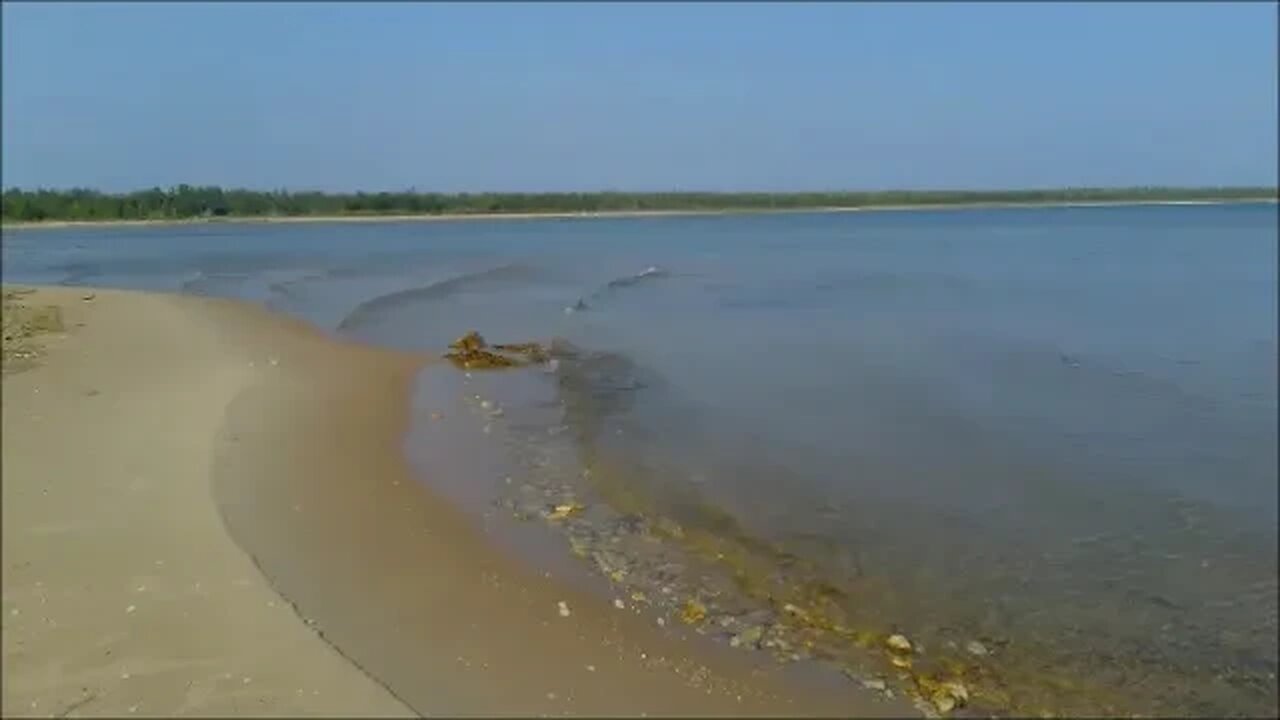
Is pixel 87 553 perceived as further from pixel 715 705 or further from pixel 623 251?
pixel 623 251

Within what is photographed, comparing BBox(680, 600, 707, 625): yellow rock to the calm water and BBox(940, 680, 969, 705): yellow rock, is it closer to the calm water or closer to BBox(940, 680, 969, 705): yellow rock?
the calm water

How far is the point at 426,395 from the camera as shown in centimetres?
1474

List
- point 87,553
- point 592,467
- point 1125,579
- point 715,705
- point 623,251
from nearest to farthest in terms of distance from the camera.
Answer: point 715,705 < point 87,553 < point 1125,579 < point 592,467 < point 623,251

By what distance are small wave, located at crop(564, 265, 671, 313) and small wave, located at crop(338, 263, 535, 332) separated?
4062mm

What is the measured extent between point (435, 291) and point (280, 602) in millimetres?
26932

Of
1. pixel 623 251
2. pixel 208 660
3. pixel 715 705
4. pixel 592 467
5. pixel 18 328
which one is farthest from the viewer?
pixel 623 251

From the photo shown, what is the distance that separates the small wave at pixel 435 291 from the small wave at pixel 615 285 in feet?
13.3

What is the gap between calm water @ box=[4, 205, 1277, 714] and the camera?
22.5 feet

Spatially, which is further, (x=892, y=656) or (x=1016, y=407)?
(x=1016, y=407)

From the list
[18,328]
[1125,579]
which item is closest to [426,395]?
[18,328]

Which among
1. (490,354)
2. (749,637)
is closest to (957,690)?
(749,637)

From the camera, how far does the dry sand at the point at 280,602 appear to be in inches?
203

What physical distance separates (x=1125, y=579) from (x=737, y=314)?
1886 centimetres

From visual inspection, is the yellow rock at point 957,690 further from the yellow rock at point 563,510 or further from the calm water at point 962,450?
the yellow rock at point 563,510
